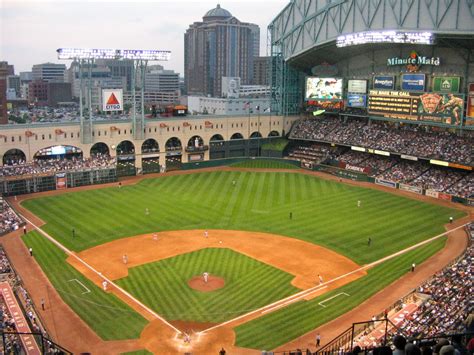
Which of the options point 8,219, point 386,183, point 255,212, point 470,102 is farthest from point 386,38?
point 8,219

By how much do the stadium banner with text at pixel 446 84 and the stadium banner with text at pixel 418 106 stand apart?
74 cm

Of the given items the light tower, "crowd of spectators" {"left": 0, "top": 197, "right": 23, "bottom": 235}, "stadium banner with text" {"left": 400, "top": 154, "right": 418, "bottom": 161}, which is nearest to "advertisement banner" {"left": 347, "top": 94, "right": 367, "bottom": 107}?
"stadium banner with text" {"left": 400, "top": 154, "right": 418, "bottom": 161}

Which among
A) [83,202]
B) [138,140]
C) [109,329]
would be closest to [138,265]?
[109,329]

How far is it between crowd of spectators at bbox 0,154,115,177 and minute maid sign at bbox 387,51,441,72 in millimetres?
41738

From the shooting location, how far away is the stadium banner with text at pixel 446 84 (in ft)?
208

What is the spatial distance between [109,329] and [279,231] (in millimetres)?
21423

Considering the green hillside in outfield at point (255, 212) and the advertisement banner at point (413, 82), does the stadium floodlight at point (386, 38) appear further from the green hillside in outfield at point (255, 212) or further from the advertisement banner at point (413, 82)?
the green hillside in outfield at point (255, 212)

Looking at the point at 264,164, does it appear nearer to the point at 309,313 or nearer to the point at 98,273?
the point at 98,273

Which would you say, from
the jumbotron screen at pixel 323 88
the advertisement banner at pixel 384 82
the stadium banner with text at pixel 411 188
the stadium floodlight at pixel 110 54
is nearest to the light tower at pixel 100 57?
the stadium floodlight at pixel 110 54

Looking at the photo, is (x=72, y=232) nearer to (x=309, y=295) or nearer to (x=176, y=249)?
(x=176, y=249)

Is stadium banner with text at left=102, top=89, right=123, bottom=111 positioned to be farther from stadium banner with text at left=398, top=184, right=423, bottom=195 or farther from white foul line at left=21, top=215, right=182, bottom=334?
stadium banner with text at left=398, top=184, right=423, bottom=195

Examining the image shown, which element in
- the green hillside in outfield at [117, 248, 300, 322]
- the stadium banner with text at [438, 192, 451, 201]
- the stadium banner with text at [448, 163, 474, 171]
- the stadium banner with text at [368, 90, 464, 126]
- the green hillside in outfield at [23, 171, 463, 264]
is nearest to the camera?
the green hillside in outfield at [117, 248, 300, 322]

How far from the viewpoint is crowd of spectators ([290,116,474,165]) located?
63031 millimetres

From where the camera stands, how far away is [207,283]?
35250mm
